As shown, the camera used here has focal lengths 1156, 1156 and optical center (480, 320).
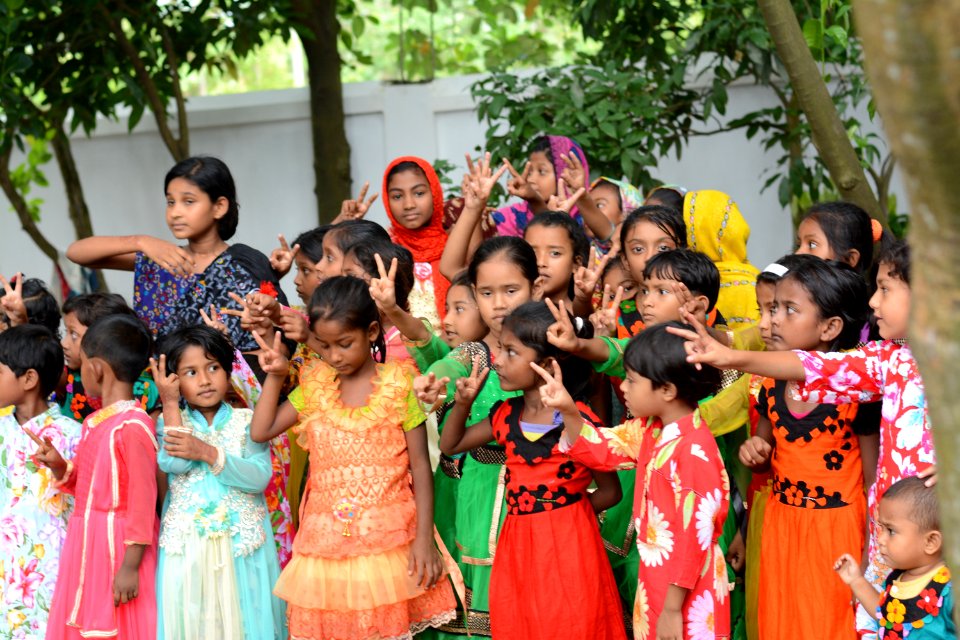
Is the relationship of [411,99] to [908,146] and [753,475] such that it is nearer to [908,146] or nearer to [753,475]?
[753,475]

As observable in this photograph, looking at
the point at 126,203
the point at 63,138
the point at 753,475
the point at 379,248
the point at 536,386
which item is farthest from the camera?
the point at 126,203

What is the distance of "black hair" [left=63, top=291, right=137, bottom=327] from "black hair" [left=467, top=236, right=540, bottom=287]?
1416 millimetres

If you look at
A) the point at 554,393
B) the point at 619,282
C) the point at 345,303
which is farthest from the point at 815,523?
the point at 345,303

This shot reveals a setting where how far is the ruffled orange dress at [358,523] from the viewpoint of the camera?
3480 mm

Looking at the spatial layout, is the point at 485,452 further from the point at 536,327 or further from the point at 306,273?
the point at 306,273

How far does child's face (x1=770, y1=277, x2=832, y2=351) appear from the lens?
129 inches

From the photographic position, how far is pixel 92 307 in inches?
175

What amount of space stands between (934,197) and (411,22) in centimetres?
1243

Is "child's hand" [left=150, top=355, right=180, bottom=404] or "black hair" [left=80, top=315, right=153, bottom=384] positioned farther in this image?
"black hair" [left=80, top=315, right=153, bottom=384]

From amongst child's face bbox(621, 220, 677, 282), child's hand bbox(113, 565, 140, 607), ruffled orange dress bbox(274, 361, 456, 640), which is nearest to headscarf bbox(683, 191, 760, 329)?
child's face bbox(621, 220, 677, 282)

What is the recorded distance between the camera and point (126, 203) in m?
8.44

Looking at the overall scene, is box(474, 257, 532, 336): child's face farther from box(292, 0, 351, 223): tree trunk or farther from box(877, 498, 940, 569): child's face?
box(292, 0, 351, 223): tree trunk

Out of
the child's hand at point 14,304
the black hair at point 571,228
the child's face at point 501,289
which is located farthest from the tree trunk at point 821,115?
the child's hand at point 14,304

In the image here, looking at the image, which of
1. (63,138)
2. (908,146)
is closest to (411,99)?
(63,138)
